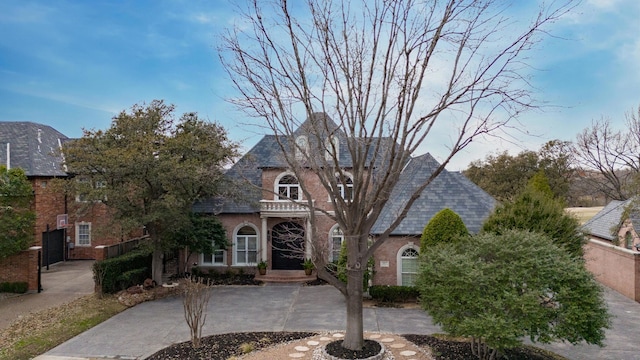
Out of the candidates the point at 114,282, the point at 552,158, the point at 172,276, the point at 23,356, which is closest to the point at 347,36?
the point at 23,356

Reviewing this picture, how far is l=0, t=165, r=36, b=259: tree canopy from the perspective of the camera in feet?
51.7

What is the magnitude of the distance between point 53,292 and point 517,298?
1690cm

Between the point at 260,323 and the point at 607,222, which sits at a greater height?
the point at 607,222

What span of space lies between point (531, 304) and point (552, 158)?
1386 inches

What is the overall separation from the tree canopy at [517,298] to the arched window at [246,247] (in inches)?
545

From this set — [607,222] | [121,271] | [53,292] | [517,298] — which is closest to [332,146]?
[517,298]

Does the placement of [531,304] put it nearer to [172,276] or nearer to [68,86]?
[68,86]

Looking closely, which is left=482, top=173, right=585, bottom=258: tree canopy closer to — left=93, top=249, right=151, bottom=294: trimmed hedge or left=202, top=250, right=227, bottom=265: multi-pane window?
left=202, top=250, right=227, bottom=265: multi-pane window

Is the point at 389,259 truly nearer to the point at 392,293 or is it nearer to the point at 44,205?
the point at 392,293

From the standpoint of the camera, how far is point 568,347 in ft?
37.0

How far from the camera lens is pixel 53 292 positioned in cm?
1705

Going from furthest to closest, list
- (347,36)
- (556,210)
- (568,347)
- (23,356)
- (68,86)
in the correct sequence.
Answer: (556,210)
(68,86)
(568,347)
(23,356)
(347,36)

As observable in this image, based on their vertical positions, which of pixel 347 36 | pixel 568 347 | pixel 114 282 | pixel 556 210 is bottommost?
pixel 568 347

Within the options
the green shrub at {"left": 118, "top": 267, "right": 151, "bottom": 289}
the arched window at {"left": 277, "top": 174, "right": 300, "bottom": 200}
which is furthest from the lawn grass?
the arched window at {"left": 277, "top": 174, "right": 300, "bottom": 200}
